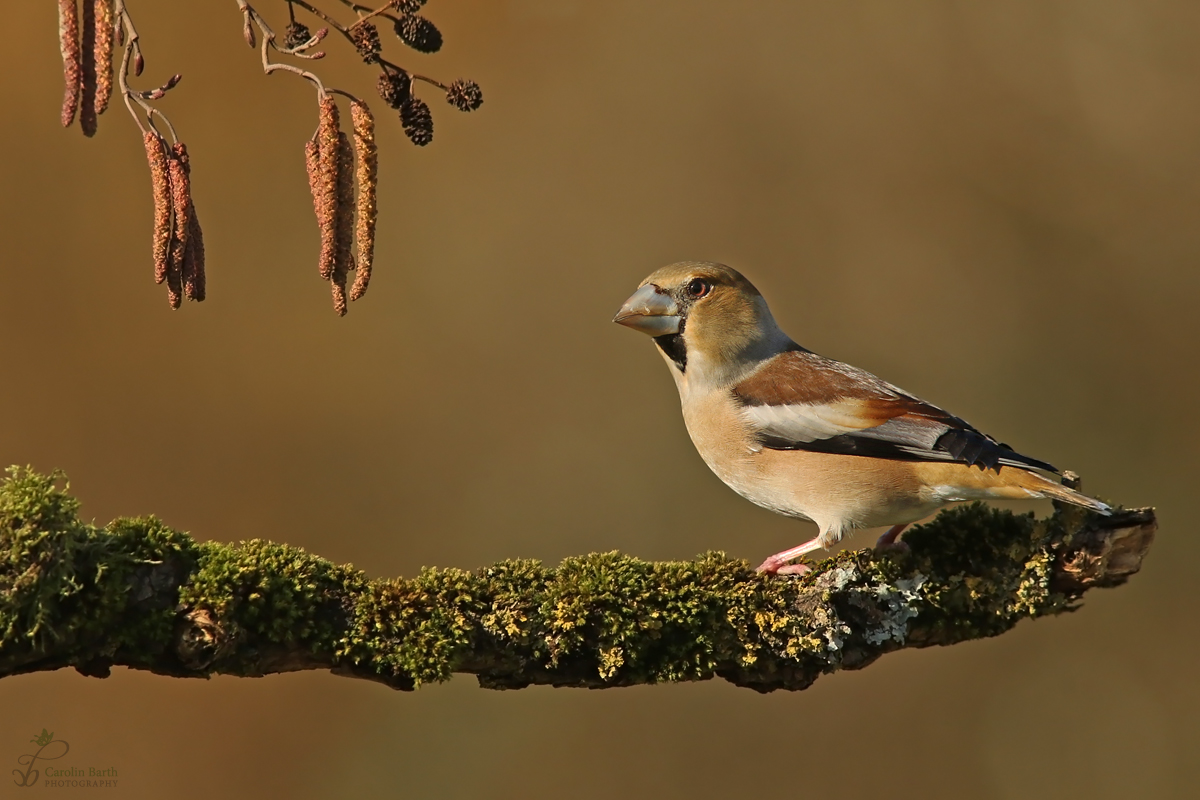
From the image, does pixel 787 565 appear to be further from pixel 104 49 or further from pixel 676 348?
pixel 104 49

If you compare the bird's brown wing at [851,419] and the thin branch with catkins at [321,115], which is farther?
the bird's brown wing at [851,419]

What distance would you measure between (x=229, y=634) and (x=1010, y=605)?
2.24 metres

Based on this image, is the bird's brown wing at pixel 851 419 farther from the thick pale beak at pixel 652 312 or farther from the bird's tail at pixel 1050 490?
the thick pale beak at pixel 652 312

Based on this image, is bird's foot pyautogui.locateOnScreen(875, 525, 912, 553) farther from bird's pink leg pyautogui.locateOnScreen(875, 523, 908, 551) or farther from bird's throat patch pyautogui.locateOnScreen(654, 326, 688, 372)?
bird's throat patch pyautogui.locateOnScreen(654, 326, 688, 372)

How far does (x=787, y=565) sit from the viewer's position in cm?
339

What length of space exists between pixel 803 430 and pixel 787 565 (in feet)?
1.76

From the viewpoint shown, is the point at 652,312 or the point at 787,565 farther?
the point at 652,312

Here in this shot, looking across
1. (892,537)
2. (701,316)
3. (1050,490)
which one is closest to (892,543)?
(892,537)

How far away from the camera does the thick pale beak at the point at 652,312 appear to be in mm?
4031

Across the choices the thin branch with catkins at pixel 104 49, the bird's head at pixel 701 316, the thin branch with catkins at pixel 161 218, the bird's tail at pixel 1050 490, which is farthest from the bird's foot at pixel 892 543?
the thin branch with catkins at pixel 104 49

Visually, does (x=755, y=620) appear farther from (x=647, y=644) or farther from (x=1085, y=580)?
(x=1085, y=580)

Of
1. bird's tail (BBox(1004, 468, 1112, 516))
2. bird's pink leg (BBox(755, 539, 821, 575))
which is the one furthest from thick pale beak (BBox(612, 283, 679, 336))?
bird's tail (BBox(1004, 468, 1112, 516))

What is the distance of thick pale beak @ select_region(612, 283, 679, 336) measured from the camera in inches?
159

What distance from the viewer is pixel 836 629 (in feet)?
10.0
